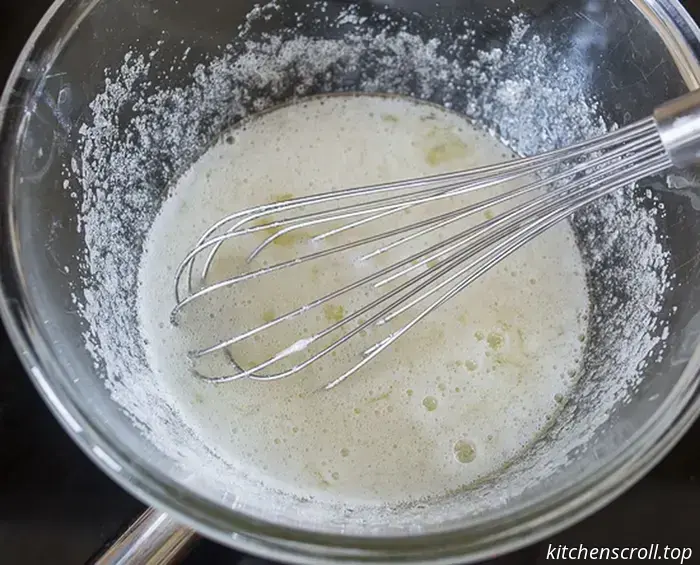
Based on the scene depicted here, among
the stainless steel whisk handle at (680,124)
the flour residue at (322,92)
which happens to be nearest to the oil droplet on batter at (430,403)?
the flour residue at (322,92)

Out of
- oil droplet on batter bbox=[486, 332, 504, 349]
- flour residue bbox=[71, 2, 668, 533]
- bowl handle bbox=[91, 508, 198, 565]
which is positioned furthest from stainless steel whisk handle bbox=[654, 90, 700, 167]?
bowl handle bbox=[91, 508, 198, 565]

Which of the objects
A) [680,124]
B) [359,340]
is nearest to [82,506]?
[359,340]

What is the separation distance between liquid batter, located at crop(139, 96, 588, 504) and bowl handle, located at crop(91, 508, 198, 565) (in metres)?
0.08

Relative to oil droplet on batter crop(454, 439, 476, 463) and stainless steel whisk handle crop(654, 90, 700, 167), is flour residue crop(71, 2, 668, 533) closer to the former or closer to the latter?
oil droplet on batter crop(454, 439, 476, 463)

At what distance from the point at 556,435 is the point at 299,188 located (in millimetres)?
398

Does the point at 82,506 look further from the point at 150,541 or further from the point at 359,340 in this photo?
the point at 359,340

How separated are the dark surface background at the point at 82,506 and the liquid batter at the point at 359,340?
0.12 meters

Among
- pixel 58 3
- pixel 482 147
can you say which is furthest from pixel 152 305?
pixel 482 147

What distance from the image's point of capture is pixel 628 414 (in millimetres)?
703

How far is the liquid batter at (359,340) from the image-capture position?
0.81 m

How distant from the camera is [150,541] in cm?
72

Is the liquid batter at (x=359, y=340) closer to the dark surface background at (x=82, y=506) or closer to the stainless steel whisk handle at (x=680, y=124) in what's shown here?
the dark surface background at (x=82, y=506)

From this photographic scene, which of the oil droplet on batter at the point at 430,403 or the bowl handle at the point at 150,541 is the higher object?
the bowl handle at the point at 150,541

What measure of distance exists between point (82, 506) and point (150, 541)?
0.15 metres
